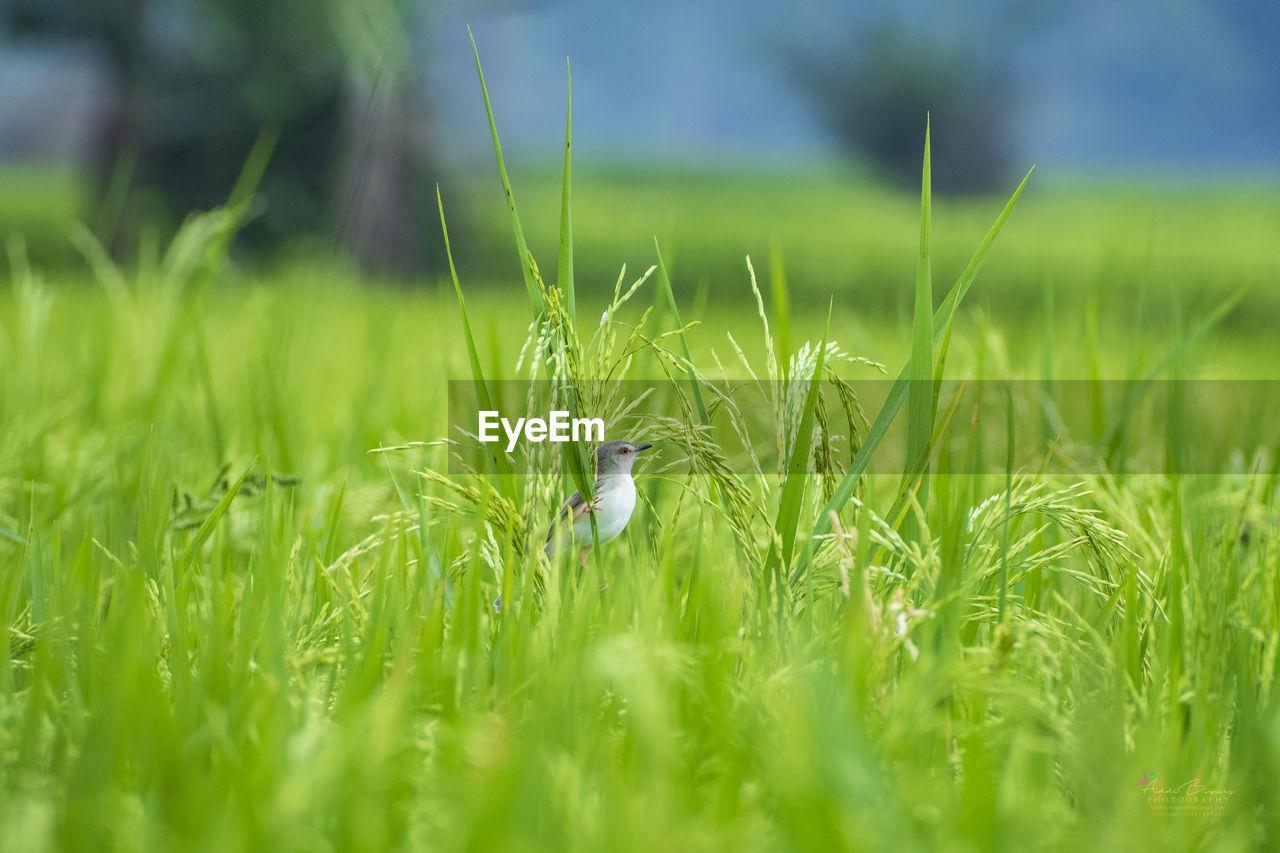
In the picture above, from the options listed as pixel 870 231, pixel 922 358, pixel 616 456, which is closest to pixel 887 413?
pixel 922 358

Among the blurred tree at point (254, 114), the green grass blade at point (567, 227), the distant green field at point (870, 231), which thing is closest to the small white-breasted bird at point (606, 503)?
the green grass blade at point (567, 227)

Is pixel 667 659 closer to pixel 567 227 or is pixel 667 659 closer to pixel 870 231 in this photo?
pixel 567 227

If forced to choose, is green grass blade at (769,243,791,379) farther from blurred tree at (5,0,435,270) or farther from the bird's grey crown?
blurred tree at (5,0,435,270)

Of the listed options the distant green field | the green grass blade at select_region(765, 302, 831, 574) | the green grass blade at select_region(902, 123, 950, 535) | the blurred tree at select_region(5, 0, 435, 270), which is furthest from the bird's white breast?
the distant green field

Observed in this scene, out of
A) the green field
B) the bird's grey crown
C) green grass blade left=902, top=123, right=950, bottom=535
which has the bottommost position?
the green field

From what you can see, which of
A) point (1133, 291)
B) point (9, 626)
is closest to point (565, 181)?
point (9, 626)

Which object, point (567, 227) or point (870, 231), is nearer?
point (567, 227)

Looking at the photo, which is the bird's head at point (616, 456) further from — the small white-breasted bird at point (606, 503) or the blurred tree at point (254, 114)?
the blurred tree at point (254, 114)
